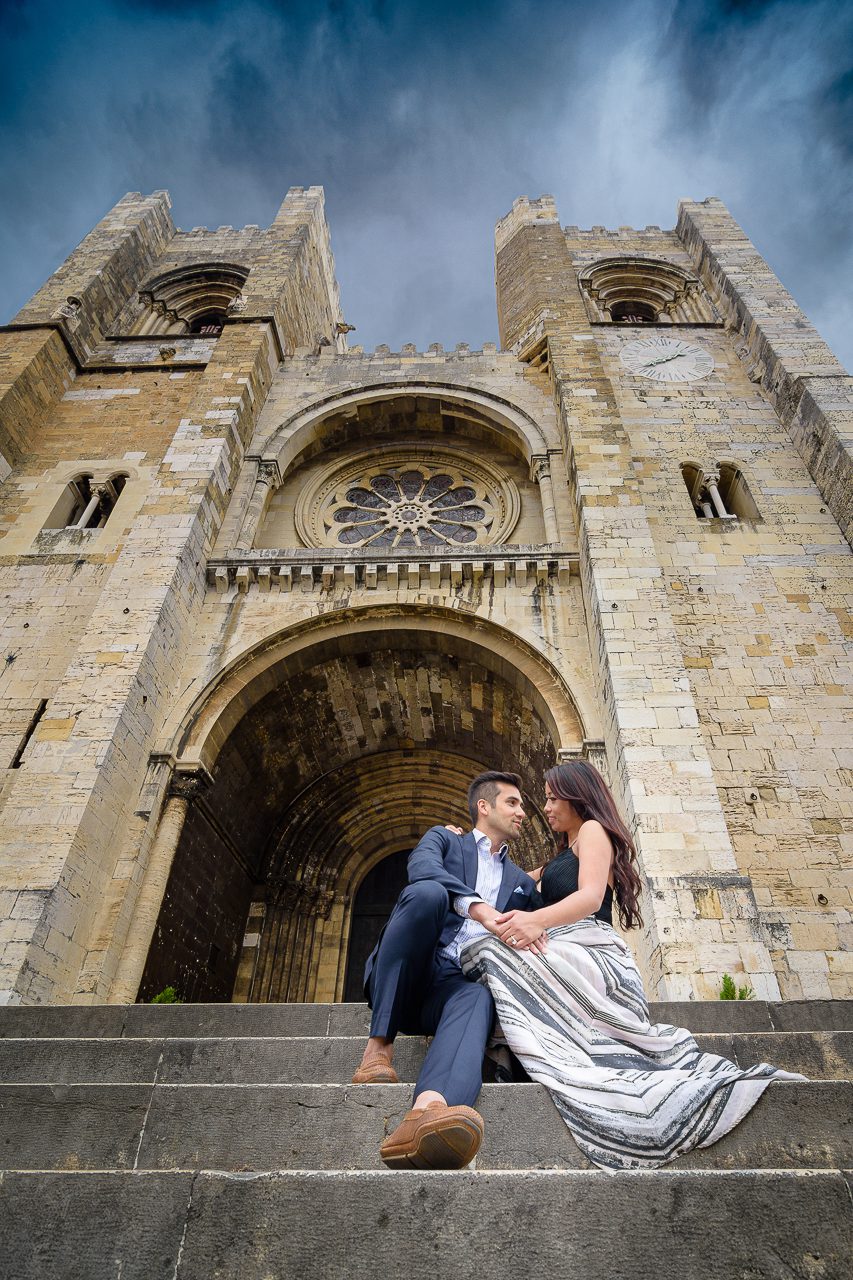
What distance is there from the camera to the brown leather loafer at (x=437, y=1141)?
169 centimetres

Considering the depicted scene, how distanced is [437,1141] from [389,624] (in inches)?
278

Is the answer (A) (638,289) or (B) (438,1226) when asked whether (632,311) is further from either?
(B) (438,1226)

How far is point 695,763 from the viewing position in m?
6.16

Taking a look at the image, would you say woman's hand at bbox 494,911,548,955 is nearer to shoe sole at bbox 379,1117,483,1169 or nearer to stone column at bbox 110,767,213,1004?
shoe sole at bbox 379,1117,483,1169

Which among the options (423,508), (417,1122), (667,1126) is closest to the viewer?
(417,1122)

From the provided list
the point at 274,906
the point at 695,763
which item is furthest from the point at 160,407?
the point at 695,763

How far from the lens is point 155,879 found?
6.71 m

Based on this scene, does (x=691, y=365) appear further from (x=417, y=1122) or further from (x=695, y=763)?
(x=417, y=1122)

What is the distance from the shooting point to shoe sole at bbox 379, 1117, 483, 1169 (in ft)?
5.55

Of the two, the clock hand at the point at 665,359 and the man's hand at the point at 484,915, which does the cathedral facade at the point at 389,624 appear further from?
the man's hand at the point at 484,915

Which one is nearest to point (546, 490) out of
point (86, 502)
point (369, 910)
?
point (369, 910)

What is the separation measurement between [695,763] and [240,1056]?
4.44 metres

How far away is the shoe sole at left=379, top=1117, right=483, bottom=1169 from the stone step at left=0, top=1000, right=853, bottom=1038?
7.43 ft

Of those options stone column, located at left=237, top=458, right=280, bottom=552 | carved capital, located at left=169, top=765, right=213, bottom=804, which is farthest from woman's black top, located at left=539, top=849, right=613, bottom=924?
stone column, located at left=237, top=458, right=280, bottom=552
